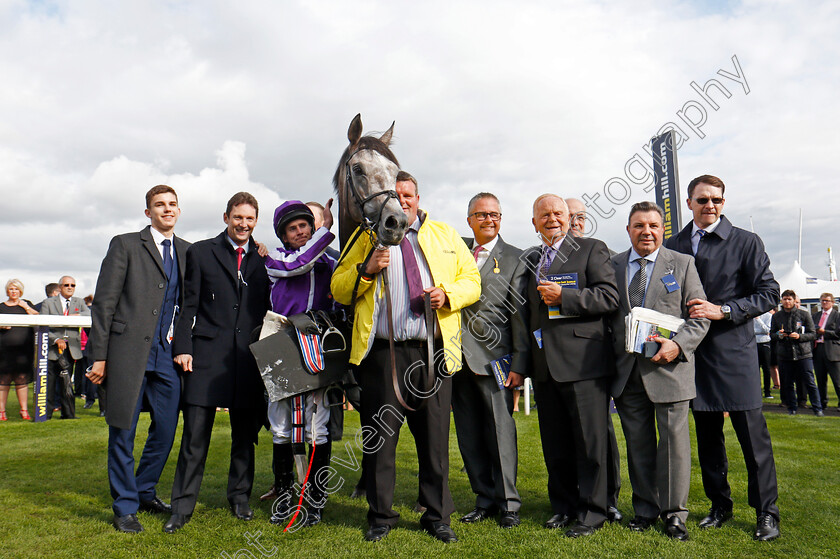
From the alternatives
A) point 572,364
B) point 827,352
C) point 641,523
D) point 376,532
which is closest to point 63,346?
point 376,532

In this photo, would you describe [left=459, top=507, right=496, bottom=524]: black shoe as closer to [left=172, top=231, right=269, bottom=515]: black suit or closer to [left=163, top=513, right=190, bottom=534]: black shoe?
[left=172, top=231, right=269, bottom=515]: black suit

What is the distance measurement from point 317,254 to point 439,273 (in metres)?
0.79

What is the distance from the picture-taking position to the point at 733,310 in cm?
320

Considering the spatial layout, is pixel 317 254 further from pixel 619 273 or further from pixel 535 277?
pixel 619 273

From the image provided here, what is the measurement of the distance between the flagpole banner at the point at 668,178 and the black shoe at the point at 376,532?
794cm

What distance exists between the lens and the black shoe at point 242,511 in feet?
11.6

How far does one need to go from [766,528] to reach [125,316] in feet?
13.5

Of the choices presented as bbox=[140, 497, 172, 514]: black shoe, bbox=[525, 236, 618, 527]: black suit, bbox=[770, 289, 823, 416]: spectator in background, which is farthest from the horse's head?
bbox=[770, 289, 823, 416]: spectator in background

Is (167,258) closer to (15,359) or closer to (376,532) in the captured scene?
(376,532)

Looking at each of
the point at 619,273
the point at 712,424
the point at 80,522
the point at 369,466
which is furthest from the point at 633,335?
the point at 80,522

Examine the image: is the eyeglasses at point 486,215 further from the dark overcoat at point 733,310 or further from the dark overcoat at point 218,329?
the dark overcoat at point 218,329

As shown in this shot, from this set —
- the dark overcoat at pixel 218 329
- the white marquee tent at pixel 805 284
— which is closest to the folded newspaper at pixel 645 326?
the dark overcoat at pixel 218 329

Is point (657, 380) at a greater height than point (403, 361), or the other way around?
point (403, 361)

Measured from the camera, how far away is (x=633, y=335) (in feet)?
10.0
